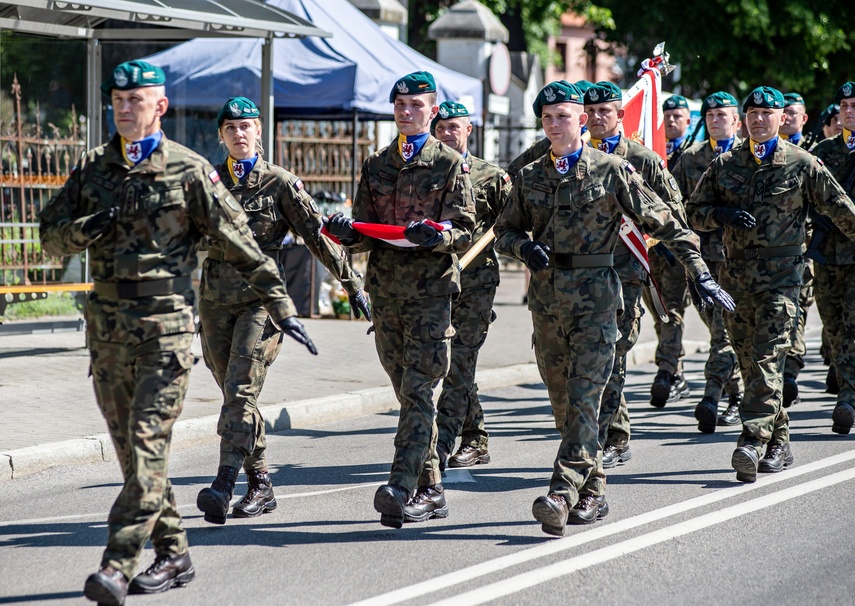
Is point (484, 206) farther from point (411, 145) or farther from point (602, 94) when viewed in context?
point (411, 145)

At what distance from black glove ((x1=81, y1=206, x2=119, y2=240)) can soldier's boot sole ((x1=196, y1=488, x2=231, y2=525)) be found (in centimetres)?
173

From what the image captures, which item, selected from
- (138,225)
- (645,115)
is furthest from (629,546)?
(645,115)

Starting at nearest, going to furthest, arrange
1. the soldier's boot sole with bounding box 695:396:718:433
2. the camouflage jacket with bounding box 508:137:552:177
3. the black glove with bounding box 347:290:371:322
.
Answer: the black glove with bounding box 347:290:371:322, the camouflage jacket with bounding box 508:137:552:177, the soldier's boot sole with bounding box 695:396:718:433

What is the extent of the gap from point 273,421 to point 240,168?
9.80 feet

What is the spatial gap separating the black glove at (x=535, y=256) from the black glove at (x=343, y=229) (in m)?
0.83

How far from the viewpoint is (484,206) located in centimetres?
742

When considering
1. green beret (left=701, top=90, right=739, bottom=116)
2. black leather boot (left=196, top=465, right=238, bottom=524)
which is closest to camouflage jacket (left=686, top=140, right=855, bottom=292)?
green beret (left=701, top=90, right=739, bottom=116)

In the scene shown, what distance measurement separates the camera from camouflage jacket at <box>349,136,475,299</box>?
236 inches

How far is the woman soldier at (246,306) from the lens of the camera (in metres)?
6.04

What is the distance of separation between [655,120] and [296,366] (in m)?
3.89

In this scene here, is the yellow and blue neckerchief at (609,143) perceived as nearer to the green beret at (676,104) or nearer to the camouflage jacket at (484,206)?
the camouflage jacket at (484,206)

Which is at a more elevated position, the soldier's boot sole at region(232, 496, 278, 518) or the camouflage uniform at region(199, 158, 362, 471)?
the camouflage uniform at region(199, 158, 362, 471)

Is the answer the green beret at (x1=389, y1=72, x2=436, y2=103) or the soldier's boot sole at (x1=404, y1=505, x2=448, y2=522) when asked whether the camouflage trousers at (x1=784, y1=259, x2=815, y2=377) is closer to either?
the soldier's boot sole at (x1=404, y1=505, x2=448, y2=522)

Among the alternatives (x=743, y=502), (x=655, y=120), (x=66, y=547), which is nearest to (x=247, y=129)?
(x=66, y=547)
